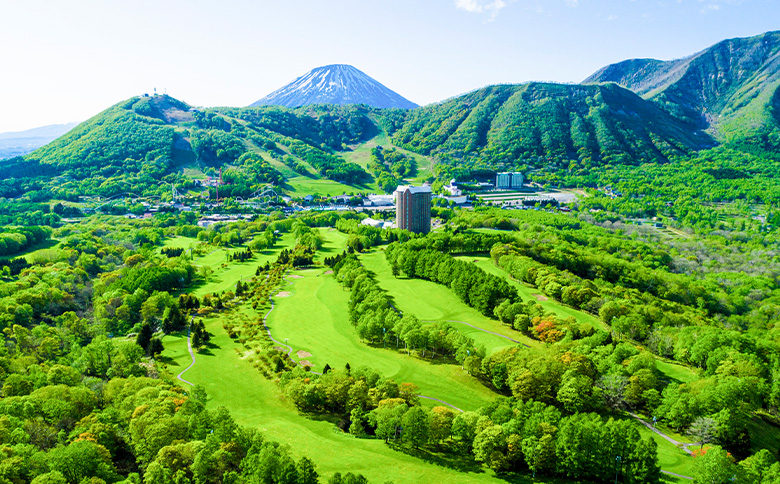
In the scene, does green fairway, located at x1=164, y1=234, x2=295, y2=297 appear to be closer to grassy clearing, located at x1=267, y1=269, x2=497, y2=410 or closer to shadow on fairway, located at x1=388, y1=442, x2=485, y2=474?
grassy clearing, located at x1=267, y1=269, x2=497, y2=410

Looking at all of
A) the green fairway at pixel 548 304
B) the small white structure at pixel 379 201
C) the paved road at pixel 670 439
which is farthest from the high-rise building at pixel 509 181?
the paved road at pixel 670 439

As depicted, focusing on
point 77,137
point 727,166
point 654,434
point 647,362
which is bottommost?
point 654,434

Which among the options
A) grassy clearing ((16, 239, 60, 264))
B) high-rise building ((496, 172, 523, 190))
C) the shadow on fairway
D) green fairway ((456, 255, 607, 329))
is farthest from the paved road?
high-rise building ((496, 172, 523, 190))

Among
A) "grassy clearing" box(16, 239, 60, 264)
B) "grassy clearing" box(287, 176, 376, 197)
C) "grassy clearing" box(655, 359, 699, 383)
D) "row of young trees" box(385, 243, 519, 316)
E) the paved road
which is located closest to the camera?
the paved road

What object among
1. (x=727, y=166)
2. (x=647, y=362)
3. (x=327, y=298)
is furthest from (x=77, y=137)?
(x=727, y=166)

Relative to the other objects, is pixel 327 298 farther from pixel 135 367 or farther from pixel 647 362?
pixel 647 362

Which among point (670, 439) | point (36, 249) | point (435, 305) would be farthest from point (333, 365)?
point (36, 249)

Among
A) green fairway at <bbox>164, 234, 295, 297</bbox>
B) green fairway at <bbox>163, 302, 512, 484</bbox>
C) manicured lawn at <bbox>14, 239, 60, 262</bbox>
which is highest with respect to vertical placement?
manicured lawn at <bbox>14, 239, 60, 262</bbox>
